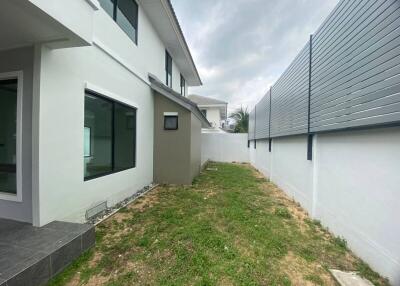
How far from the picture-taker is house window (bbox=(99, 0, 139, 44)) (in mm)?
4542

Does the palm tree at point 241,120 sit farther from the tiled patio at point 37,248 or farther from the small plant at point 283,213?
the tiled patio at point 37,248

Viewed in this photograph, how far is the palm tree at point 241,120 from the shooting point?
22.1 meters

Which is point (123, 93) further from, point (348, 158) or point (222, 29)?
point (222, 29)

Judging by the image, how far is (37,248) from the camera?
2381 mm

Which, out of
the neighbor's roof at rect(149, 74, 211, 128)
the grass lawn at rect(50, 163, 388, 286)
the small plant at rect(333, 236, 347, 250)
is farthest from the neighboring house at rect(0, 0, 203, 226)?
the small plant at rect(333, 236, 347, 250)

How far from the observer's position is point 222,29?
30.9 ft

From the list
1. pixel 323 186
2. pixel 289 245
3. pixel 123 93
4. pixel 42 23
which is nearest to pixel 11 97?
pixel 42 23

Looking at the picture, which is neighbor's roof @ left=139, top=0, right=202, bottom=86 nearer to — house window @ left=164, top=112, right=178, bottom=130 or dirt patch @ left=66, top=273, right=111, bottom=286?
house window @ left=164, top=112, right=178, bottom=130

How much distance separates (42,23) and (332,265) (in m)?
4.77

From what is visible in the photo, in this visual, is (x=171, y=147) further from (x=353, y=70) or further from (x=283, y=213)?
(x=353, y=70)

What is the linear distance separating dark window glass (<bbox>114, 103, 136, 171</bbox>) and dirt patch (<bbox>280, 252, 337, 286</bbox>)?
402cm

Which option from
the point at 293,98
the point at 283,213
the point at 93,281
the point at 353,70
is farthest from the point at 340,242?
the point at 293,98

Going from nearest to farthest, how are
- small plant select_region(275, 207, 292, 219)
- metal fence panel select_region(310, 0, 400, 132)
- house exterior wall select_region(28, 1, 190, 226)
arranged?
metal fence panel select_region(310, 0, 400, 132) → house exterior wall select_region(28, 1, 190, 226) → small plant select_region(275, 207, 292, 219)

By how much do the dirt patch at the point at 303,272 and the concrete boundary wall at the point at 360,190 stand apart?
654 mm
